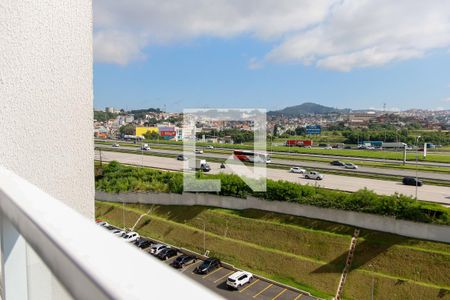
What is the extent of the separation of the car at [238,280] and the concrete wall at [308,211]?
2.57 m

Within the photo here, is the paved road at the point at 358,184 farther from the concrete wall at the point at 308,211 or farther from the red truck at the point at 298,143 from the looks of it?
the red truck at the point at 298,143

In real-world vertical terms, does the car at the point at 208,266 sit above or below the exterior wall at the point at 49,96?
below

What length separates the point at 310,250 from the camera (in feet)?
25.3

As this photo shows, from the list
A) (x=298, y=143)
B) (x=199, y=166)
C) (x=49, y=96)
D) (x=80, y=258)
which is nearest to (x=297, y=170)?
(x=199, y=166)

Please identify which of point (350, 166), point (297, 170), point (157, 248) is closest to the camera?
point (157, 248)

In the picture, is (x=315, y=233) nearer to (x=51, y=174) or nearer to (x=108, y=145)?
(x=51, y=174)

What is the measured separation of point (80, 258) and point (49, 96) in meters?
0.60

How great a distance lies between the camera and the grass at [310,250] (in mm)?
6480

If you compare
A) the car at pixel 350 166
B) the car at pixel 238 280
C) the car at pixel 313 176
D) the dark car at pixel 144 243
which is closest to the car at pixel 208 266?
the car at pixel 238 280

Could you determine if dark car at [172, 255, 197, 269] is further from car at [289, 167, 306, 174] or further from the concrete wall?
car at [289, 167, 306, 174]

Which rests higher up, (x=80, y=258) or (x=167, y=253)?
(x=80, y=258)

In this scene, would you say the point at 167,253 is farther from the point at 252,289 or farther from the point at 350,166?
the point at 350,166

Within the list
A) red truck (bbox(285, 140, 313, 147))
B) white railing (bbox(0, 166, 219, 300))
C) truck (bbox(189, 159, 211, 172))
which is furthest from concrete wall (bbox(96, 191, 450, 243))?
red truck (bbox(285, 140, 313, 147))

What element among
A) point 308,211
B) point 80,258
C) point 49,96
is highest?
point 49,96
